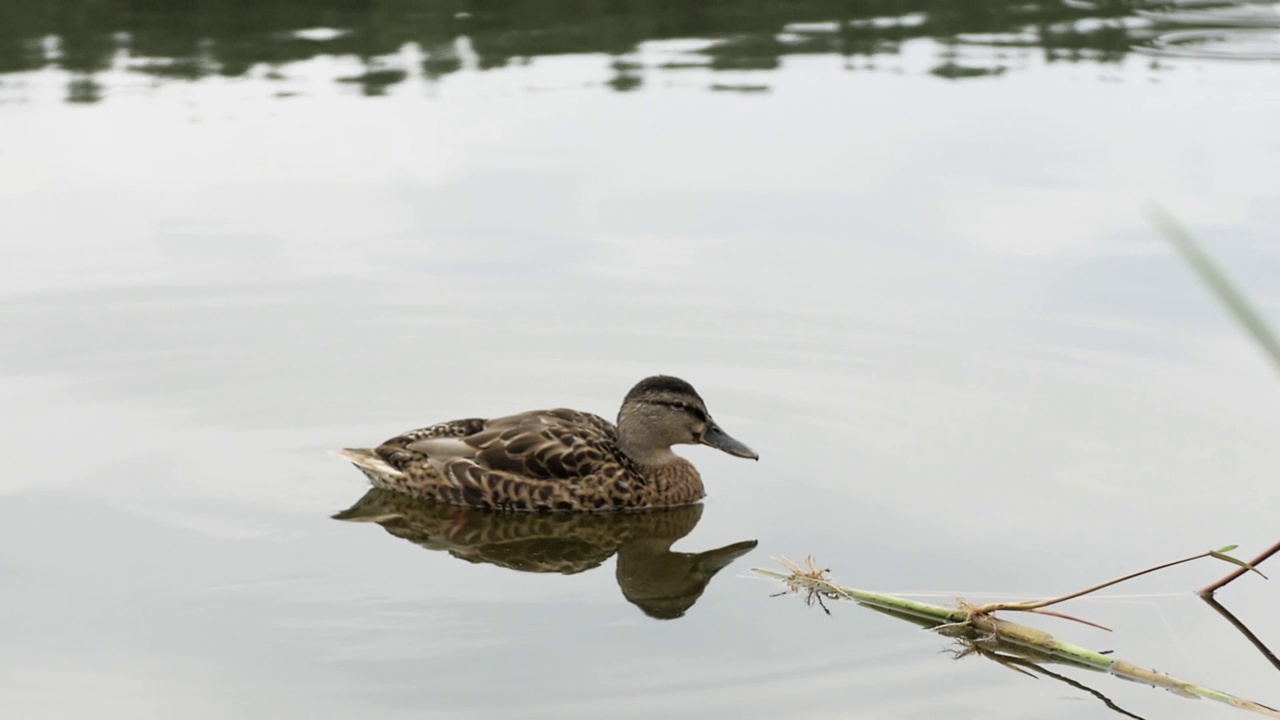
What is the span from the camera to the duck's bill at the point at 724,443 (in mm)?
7344

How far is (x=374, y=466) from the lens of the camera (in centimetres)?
737

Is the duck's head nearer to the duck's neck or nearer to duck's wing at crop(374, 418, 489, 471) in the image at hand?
the duck's neck

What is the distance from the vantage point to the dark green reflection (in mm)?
14344

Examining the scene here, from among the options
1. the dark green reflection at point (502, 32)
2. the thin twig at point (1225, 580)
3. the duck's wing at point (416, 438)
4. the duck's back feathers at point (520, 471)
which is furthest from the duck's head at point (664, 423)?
the dark green reflection at point (502, 32)

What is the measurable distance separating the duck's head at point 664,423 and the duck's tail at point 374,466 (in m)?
1.04

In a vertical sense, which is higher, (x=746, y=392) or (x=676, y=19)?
(x=676, y=19)

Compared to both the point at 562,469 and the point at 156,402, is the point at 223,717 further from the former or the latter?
the point at 156,402

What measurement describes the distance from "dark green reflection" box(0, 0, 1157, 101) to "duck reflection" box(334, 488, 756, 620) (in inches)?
260

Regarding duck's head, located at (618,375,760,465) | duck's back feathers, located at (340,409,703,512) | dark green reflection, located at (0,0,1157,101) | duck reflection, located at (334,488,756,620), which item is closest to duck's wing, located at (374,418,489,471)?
duck's back feathers, located at (340,409,703,512)

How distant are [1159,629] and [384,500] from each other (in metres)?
3.30

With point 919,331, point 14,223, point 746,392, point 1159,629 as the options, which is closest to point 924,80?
point 919,331

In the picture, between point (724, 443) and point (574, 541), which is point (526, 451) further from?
point (724, 443)

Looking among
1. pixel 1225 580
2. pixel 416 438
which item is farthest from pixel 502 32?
pixel 1225 580

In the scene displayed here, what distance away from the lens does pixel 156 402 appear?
8.16m
